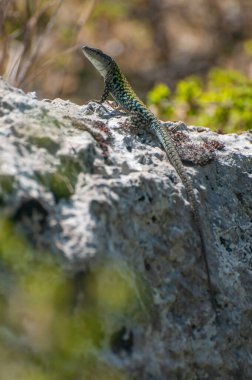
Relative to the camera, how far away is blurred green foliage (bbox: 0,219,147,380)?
273 cm

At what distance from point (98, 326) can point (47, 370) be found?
0.32 m

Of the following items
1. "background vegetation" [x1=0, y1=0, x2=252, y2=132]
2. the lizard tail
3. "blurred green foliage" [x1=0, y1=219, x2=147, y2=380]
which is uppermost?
"background vegetation" [x1=0, y1=0, x2=252, y2=132]

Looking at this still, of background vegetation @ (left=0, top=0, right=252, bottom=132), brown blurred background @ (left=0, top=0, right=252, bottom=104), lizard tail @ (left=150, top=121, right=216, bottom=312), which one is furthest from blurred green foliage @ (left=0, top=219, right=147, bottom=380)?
brown blurred background @ (left=0, top=0, right=252, bottom=104)

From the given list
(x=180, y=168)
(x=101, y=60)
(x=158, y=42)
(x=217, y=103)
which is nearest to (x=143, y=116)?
(x=180, y=168)

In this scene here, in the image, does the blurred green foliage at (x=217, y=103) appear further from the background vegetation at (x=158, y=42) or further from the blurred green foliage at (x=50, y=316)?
the background vegetation at (x=158, y=42)

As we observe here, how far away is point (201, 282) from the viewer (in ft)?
11.6

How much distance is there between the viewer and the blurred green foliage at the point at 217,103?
697 cm

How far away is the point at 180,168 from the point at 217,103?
364cm

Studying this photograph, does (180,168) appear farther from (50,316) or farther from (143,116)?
(50,316)

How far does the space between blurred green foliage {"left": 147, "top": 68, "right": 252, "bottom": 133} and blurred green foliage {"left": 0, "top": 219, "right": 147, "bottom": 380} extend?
416cm

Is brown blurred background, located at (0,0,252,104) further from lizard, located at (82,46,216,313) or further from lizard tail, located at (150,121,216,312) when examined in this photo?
lizard tail, located at (150,121,216,312)

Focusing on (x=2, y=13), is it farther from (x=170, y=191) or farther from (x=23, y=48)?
(x=170, y=191)

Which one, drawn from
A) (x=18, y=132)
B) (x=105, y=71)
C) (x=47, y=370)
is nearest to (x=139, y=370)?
(x=47, y=370)

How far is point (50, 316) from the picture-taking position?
2754mm
